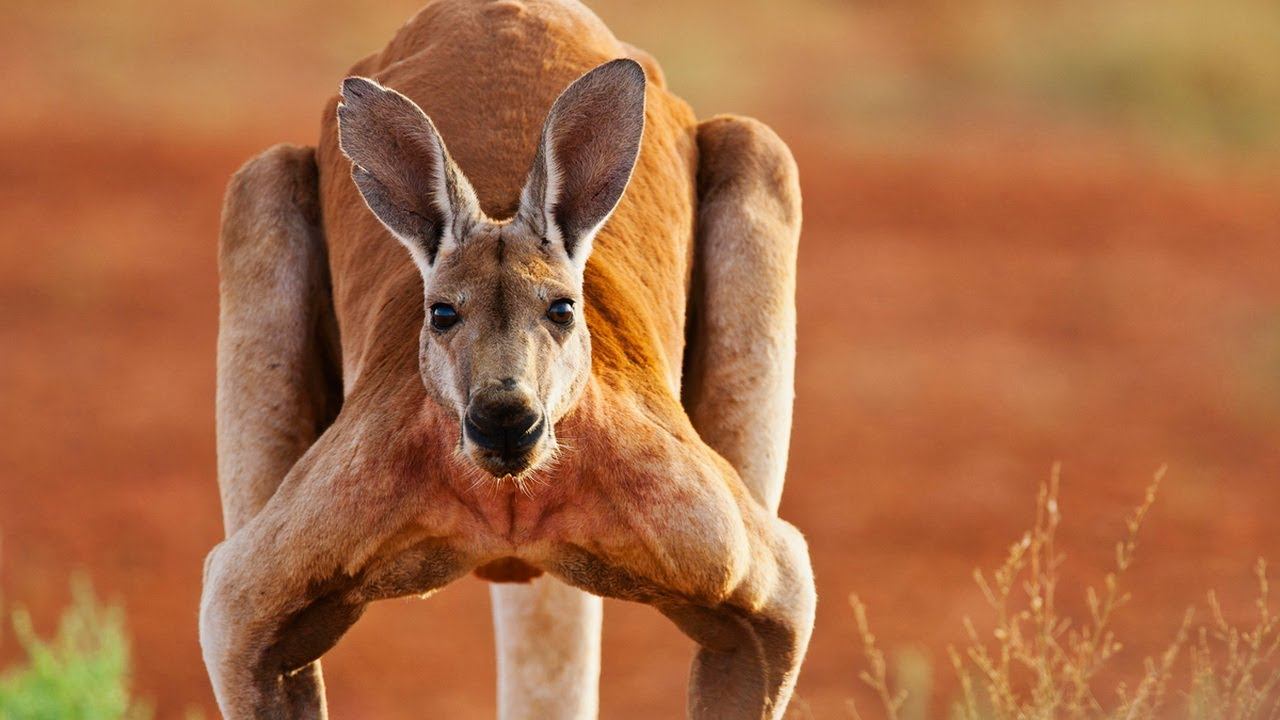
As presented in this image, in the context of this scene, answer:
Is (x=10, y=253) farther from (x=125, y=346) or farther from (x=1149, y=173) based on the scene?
(x=1149, y=173)

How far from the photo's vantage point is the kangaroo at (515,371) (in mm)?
3770

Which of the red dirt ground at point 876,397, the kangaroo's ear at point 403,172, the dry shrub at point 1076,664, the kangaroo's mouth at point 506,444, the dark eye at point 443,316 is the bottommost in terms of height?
the dry shrub at point 1076,664

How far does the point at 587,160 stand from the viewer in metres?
3.83

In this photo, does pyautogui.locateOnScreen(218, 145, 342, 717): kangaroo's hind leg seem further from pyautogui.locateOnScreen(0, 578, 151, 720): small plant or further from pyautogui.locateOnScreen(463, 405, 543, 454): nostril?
pyautogui.locateOnScreen(0, 578, 151, 720): small plant

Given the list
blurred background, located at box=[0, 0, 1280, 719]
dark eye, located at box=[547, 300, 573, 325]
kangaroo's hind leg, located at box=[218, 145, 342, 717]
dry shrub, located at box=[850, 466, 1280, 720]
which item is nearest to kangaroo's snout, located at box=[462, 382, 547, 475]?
dark eye, located at box=[547, 300, 573, 325]

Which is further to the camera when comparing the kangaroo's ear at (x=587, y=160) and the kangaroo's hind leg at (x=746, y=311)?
the kangaroo's hind leg at (x=746, y=311)

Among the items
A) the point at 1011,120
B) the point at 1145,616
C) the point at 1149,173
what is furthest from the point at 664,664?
the point at 1011,120

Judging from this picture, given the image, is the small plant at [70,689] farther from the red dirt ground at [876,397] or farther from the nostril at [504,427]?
the red dirt ground at [876,397]

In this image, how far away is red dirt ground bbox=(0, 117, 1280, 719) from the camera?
10.9 meters

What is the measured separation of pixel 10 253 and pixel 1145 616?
10.5 meters

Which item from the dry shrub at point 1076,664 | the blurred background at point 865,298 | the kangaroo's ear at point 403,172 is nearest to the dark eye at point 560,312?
the kangaroo's ear at point 403,172

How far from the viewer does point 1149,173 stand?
64.3 feet

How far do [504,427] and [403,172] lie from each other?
69cm

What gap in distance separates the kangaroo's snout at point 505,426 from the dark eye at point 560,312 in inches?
10.6
